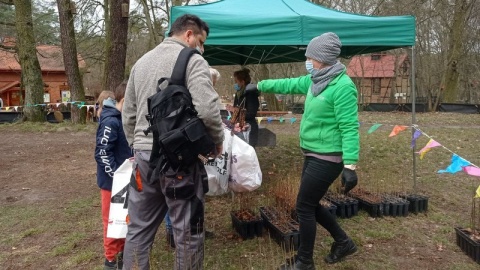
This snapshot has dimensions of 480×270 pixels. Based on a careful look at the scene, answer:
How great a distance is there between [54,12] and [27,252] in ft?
46.8

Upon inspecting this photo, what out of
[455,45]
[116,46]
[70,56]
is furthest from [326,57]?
[455,45]

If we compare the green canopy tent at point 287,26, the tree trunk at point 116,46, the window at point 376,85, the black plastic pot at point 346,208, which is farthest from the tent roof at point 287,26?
the window at point 376,85

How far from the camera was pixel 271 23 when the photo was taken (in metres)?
4.32

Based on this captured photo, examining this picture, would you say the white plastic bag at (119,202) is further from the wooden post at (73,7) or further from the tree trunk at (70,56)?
the wooden post at (73,7)

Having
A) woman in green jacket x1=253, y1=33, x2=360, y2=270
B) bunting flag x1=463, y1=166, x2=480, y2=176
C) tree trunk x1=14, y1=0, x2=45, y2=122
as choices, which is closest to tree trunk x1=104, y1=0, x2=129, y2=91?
woman in green jacket x1=253, y1=33, x2=360, y2=270

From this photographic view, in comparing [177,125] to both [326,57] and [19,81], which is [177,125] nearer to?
[326,57]

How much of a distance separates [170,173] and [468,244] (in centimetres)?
268

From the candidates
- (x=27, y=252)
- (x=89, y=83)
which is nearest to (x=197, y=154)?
(x=27, y=252)

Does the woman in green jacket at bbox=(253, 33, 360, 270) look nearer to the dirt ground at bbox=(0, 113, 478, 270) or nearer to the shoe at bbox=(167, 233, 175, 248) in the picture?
the dirt ground at bbox=(0, 113, 478, 270)

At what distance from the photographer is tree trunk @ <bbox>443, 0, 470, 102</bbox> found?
19597 millimetres

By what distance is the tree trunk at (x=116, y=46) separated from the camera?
7570mm

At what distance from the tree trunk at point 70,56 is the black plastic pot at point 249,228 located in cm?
1000

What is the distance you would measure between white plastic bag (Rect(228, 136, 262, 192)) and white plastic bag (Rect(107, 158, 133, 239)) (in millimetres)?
809

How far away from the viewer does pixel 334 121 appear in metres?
2.78
